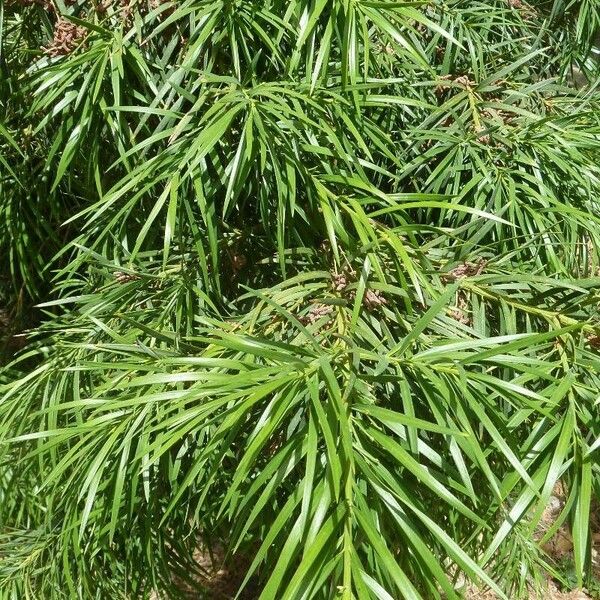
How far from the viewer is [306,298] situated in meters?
0.97

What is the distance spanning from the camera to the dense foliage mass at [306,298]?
68 cm

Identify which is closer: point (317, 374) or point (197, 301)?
point (317, 374)

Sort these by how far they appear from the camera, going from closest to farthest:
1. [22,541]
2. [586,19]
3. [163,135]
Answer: [163,135]
[22,541]
[586,19]

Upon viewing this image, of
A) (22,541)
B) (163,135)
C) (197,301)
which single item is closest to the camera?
(163,135)

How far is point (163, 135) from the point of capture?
970 mm

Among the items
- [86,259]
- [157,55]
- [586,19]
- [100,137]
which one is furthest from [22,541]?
[586,19]

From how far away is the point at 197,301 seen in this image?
1115mm

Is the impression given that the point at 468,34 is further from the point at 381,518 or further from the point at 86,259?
the point at 381,518

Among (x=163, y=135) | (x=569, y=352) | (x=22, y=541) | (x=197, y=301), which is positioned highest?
(x=163, y=135)

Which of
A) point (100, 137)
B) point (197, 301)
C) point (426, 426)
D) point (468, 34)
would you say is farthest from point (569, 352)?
point (100, 137)

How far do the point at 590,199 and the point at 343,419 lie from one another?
2.32 ft

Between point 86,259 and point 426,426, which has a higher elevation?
point 426,426

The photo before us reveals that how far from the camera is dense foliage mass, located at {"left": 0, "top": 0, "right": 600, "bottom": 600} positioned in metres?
0.68

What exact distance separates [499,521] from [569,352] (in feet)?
1.38
